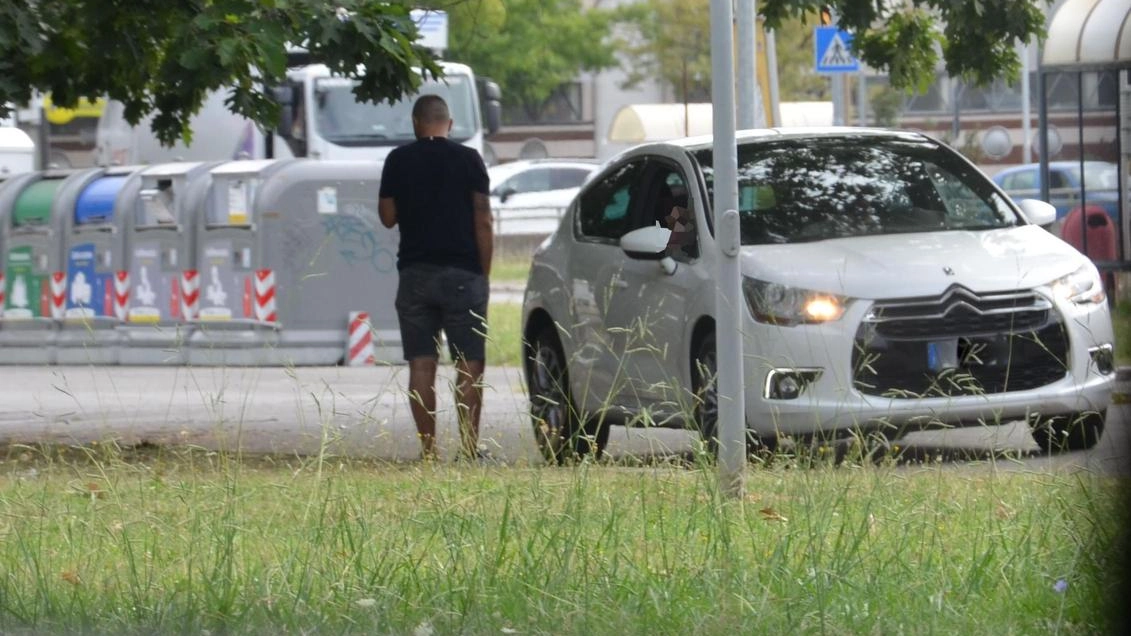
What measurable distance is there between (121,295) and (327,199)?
2.64 metres

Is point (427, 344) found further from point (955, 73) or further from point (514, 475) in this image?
point (955, 73)

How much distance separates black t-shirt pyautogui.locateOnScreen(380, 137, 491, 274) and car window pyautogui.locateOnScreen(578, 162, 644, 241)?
85cm

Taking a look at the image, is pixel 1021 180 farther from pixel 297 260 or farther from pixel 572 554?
pixel 572 554

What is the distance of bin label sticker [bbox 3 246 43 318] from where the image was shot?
752 inches

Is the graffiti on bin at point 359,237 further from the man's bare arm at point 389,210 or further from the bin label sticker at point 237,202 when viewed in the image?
the man's bare arm at point 389,210

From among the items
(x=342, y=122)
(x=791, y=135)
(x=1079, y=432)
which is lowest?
(x=1079, y=432)

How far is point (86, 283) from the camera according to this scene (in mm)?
18797

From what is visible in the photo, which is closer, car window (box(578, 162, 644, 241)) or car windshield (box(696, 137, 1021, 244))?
car windshield (box(696, 137, 1021, 244))

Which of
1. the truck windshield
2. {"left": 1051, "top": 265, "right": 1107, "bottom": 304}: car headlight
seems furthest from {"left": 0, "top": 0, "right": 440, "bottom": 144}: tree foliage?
the truck windshield

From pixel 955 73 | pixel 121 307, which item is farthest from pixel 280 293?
pixel 955 73

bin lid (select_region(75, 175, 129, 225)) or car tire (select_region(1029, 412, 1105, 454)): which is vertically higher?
bin lid (select_region(75, 175, 129, 225))

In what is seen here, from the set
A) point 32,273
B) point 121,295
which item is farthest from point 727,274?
point 32,273

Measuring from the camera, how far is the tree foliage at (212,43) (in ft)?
28.4

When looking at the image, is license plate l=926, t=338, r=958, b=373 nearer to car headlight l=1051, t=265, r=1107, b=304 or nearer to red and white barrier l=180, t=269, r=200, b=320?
car headlight l=1051, t=265, r=1107, b=304
